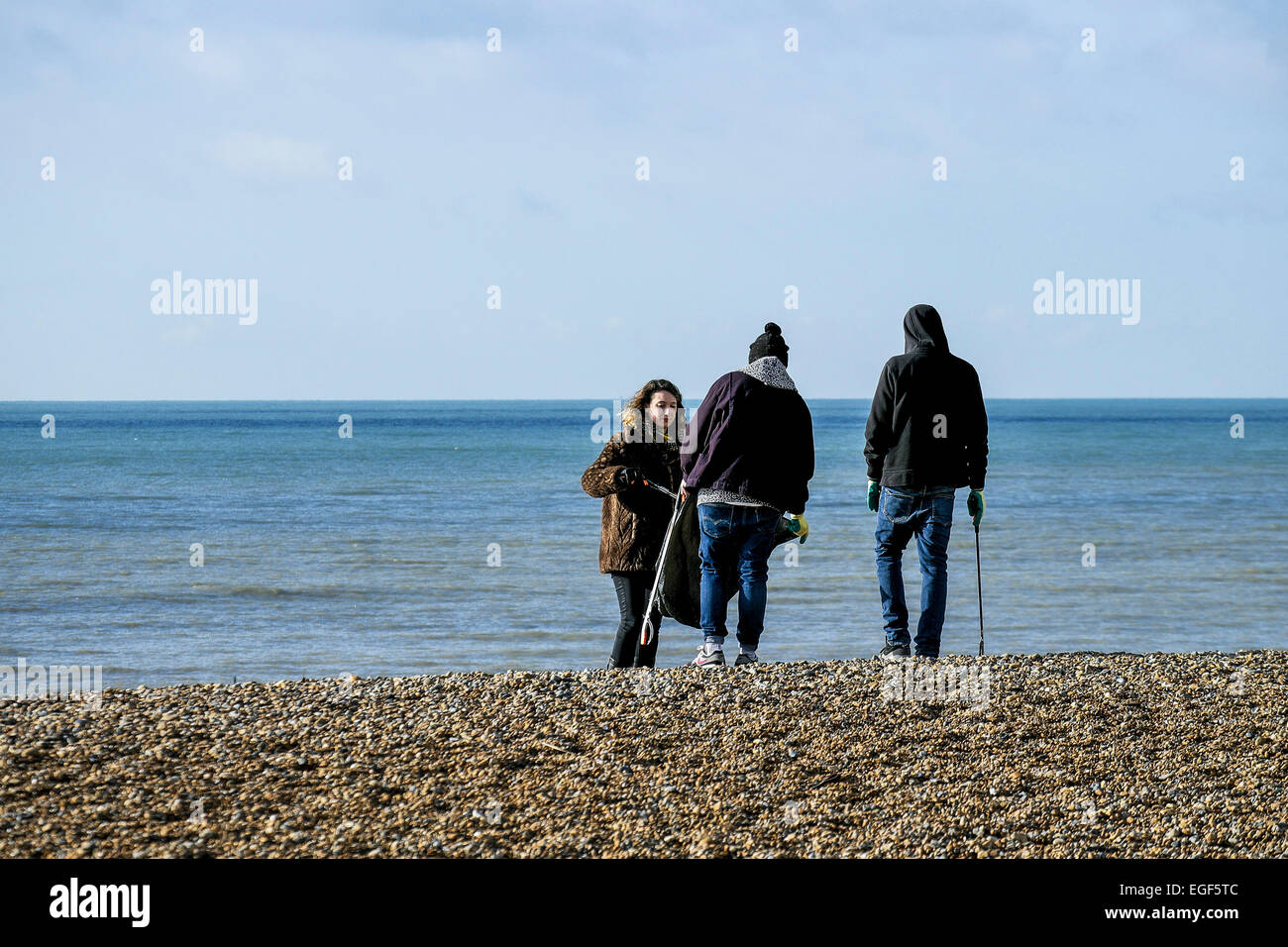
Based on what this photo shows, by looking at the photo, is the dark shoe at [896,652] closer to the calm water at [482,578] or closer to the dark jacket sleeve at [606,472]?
the dark jacket sleeve at [606,472]

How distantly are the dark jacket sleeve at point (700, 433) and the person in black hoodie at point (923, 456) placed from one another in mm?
857

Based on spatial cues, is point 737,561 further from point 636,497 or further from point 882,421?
point 882,421

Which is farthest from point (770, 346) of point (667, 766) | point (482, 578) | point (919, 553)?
point (482, 578)

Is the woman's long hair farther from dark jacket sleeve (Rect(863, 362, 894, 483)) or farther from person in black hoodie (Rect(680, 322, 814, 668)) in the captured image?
dark jacket sleeve (Rect(863, 362, 894, 483))

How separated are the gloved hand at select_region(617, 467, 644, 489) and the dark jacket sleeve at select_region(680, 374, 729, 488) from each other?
26 cm

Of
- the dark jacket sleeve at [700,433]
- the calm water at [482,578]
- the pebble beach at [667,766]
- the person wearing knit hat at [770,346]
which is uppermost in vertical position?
the person wearing knit hat at [770,346]

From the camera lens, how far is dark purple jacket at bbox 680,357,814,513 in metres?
6.31

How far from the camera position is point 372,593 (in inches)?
506

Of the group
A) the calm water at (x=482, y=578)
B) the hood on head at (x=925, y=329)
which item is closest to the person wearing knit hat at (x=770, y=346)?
the hood on head at (x=925, y=329)

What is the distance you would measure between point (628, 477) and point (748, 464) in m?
0.66

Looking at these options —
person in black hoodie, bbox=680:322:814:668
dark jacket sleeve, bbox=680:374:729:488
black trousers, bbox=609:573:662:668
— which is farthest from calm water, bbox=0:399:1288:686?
dark jacket sleeve, bbox=680:374:729:488

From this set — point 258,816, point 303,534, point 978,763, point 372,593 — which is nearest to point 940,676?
point 978,763

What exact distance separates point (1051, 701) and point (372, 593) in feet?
27.8

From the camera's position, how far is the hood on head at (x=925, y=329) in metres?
6.67
